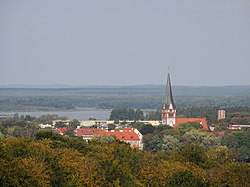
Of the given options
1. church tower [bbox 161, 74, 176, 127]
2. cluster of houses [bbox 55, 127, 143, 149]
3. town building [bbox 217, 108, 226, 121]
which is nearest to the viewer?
cluster of houses [bbox 55, 127, 143, 149]

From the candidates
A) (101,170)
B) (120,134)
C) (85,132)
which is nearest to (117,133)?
(120,134)

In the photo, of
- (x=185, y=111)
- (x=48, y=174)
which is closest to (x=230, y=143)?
(x=48, y=174)

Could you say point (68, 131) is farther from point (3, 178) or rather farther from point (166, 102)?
point (3, 178)

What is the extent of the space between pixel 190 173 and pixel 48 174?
221 inches

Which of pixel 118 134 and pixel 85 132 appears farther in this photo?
pixel 85 132

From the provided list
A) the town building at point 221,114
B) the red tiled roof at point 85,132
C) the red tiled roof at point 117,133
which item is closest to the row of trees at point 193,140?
the red tiled roof at point 117,133

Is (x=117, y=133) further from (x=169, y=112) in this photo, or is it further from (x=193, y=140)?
(x=169, y=112)

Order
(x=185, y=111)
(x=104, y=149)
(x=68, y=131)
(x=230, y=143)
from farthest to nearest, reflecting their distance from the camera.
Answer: (x=185, y=111), (x=68, y=131), (x=230, y=143), (x=104, y=149)

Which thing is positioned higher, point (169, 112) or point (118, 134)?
point (169, 112)

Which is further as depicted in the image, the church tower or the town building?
the town building

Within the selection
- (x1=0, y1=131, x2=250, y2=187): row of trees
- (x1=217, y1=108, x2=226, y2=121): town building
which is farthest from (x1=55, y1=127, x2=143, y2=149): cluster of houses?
(x1=0, y1=131, x2=250, y2=187): row of trees

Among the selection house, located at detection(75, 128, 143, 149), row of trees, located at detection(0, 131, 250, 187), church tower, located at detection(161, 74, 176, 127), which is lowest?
house, located at detection(75, 128, 143, 149)

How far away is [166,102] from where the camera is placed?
124 metres

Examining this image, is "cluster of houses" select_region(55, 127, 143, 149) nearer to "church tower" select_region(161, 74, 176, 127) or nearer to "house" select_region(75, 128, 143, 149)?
"house" select_region(75, 128, 143, 149)
